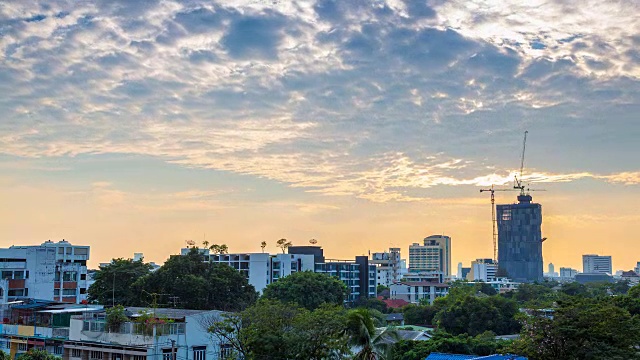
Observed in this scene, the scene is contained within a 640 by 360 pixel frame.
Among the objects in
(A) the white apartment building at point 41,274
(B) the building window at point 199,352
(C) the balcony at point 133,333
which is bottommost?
(B) the building window at point 199,352

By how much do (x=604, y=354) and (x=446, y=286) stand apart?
110487 millimetres

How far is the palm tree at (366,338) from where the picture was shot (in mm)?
26188

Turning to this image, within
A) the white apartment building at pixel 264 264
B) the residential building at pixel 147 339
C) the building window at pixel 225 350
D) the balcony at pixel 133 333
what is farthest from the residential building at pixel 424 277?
the balcony at pixel 133 333

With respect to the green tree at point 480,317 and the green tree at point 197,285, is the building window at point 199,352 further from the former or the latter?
the green tree at point 480,317

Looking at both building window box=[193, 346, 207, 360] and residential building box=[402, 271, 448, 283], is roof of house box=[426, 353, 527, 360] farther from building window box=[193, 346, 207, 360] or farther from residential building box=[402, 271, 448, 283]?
residential building box=[402, 271, 448, 283]

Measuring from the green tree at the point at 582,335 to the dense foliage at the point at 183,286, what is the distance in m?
33.6

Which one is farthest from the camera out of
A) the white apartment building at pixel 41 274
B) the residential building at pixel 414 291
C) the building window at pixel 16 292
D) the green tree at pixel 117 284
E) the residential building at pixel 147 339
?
the residential building at pixel 414 291

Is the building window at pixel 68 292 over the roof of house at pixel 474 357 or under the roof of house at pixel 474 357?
over

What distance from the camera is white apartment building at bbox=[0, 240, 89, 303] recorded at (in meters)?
70.8

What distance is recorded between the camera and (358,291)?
115m

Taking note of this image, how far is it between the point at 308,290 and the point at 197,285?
14587 mm

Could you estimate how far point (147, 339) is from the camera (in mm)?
36969

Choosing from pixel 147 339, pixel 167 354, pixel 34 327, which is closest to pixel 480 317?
pixel 167 354

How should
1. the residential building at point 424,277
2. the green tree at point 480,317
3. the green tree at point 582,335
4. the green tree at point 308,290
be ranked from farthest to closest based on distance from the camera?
the residential building at point 424,277 → the green tree at point 308,290 → the green tree at point 480,317 → the green tree at point 582,335
